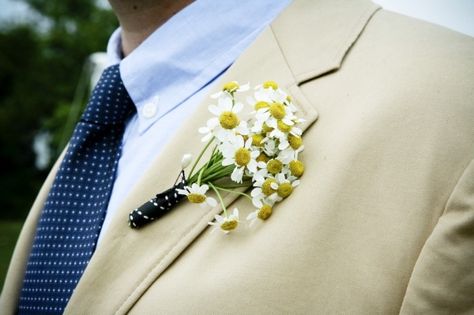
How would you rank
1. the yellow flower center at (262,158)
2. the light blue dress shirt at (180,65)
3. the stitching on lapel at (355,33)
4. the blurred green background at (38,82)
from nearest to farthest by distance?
1. the yellow flower center at (262,158)
2. the stitching on lapel at (355,33)
3. the light blue dress shirt at (180,65)
4. the blurred green background at (38,82)

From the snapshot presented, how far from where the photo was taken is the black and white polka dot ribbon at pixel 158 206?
52.3 inches

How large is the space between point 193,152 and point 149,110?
1.07 feet

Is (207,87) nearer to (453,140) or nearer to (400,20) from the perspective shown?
(400,20)

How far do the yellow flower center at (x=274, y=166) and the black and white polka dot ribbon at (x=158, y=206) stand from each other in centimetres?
24

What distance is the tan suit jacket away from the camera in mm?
1125

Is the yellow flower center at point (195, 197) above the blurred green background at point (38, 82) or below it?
above

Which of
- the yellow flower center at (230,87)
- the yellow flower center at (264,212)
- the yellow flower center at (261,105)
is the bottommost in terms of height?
the yellow flower center at (264,212)

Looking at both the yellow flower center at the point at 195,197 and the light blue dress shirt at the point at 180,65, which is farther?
the light blue dress shirt at the point at 180,65

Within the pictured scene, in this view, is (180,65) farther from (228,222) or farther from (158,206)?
(228,222)

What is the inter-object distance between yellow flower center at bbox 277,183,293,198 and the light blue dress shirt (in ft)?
1.50

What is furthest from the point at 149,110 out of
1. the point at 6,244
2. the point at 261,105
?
the point at 6,244

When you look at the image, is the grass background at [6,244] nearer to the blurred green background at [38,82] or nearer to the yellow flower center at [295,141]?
the blurred green background at [38,82]

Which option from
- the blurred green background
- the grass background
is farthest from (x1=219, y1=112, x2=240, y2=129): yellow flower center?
the blurred green background

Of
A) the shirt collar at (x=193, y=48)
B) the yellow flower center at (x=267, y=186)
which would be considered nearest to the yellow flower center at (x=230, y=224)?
the yellow flower center at (x=267, y=186)
